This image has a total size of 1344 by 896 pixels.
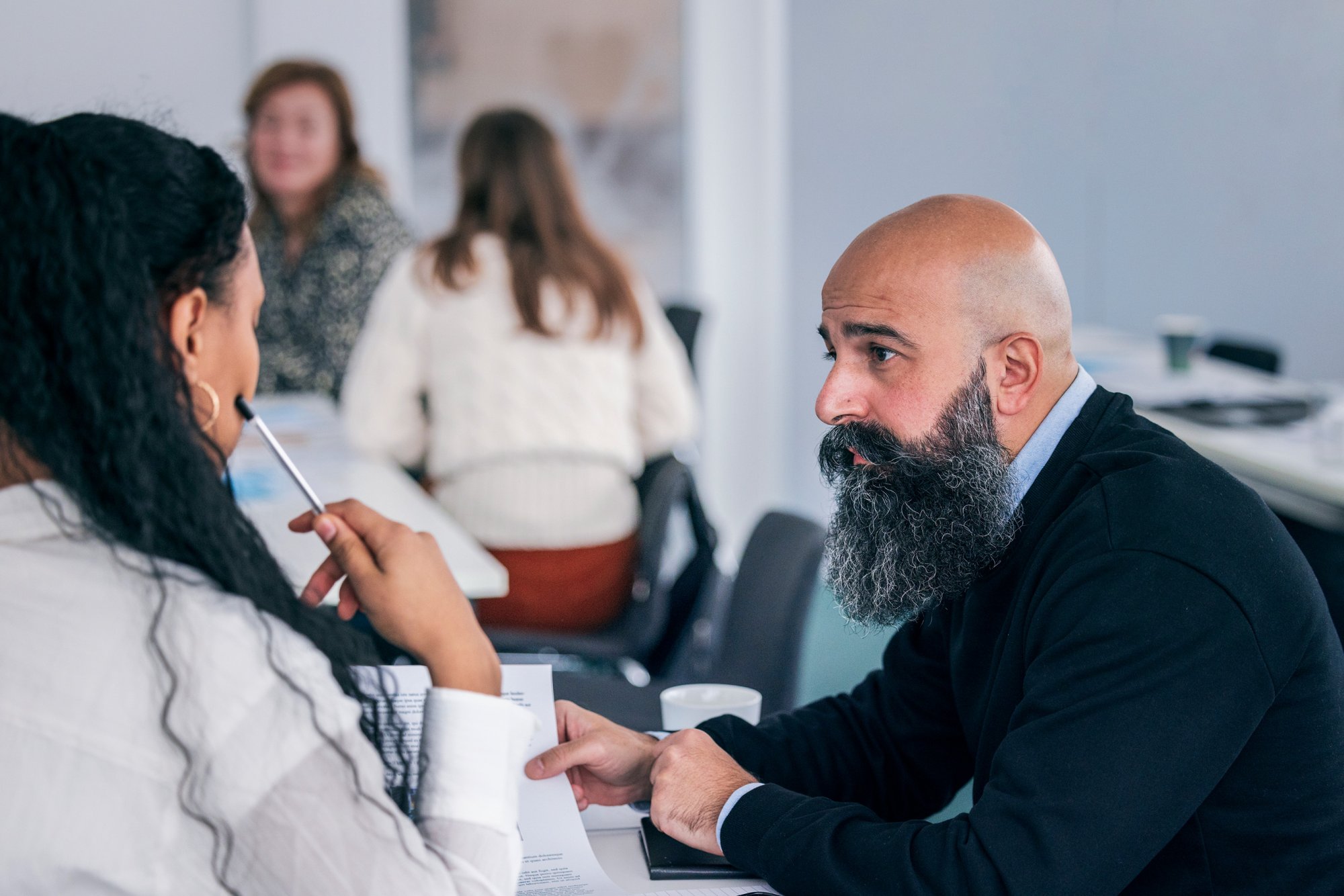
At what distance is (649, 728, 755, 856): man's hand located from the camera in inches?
45.9

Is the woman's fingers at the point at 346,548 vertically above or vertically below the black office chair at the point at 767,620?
above

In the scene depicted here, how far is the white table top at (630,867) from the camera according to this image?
3.77ft

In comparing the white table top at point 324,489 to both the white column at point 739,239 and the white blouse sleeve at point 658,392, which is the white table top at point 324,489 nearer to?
the white blouse sleeve at point 658,392

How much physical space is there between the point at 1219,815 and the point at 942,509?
368 millimetres

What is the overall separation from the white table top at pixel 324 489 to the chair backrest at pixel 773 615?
1.28 ft

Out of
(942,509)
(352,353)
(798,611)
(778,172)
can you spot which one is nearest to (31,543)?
(942,509)

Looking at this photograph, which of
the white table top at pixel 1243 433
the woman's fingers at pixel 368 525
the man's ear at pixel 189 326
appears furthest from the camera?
the white table top at pixel 1243 433

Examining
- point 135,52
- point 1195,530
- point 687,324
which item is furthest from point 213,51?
point 1195,530

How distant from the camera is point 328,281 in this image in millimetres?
3598

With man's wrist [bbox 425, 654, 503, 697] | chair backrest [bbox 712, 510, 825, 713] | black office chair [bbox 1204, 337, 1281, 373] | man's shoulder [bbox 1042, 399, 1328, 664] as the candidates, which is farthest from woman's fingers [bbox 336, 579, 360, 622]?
black office chair [bbox 1204, 337, 1281, 373]

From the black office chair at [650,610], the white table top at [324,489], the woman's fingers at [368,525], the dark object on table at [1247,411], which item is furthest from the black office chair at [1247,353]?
the woman's fingers at [368,525]

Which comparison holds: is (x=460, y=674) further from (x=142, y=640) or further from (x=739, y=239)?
(x=739, y=239)

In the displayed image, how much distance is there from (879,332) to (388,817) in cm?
65

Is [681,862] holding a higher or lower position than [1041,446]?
lower
